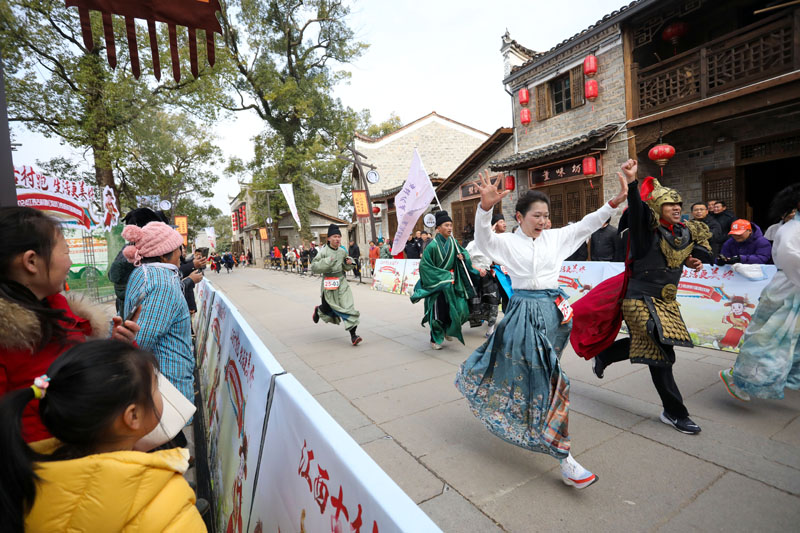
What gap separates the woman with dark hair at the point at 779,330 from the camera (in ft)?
9.64

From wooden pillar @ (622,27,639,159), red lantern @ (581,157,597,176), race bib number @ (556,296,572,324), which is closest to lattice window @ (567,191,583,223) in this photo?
red lantern @ (581,157,597,176)

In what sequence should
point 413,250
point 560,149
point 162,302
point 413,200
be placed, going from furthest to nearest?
1. point 413,250
2. point 560,149
3. point 413,200
4. point 162,302

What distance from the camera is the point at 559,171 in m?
11.7

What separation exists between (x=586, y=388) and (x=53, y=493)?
398 centimetres

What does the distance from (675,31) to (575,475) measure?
35.6 ft

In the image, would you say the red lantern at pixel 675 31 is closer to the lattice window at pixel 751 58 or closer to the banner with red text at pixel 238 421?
the lattice window at pixel 751 58

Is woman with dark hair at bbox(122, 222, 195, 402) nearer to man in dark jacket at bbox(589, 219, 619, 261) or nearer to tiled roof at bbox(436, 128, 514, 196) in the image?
man in dark jacket at bbox(589, 219, 619, 261)

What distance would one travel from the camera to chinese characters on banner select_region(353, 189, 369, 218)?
16234 millimetres

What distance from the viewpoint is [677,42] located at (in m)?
9.70

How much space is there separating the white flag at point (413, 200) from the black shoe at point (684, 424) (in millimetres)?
4188

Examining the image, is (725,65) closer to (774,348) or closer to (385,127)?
(774,348)

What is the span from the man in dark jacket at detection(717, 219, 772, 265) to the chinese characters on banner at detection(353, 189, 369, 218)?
12846 mm

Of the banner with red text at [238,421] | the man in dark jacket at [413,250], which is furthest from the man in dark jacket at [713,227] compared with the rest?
the man in dark jacket at [413,250]

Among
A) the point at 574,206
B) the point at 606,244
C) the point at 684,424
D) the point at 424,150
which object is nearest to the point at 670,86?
the point at 574,206
